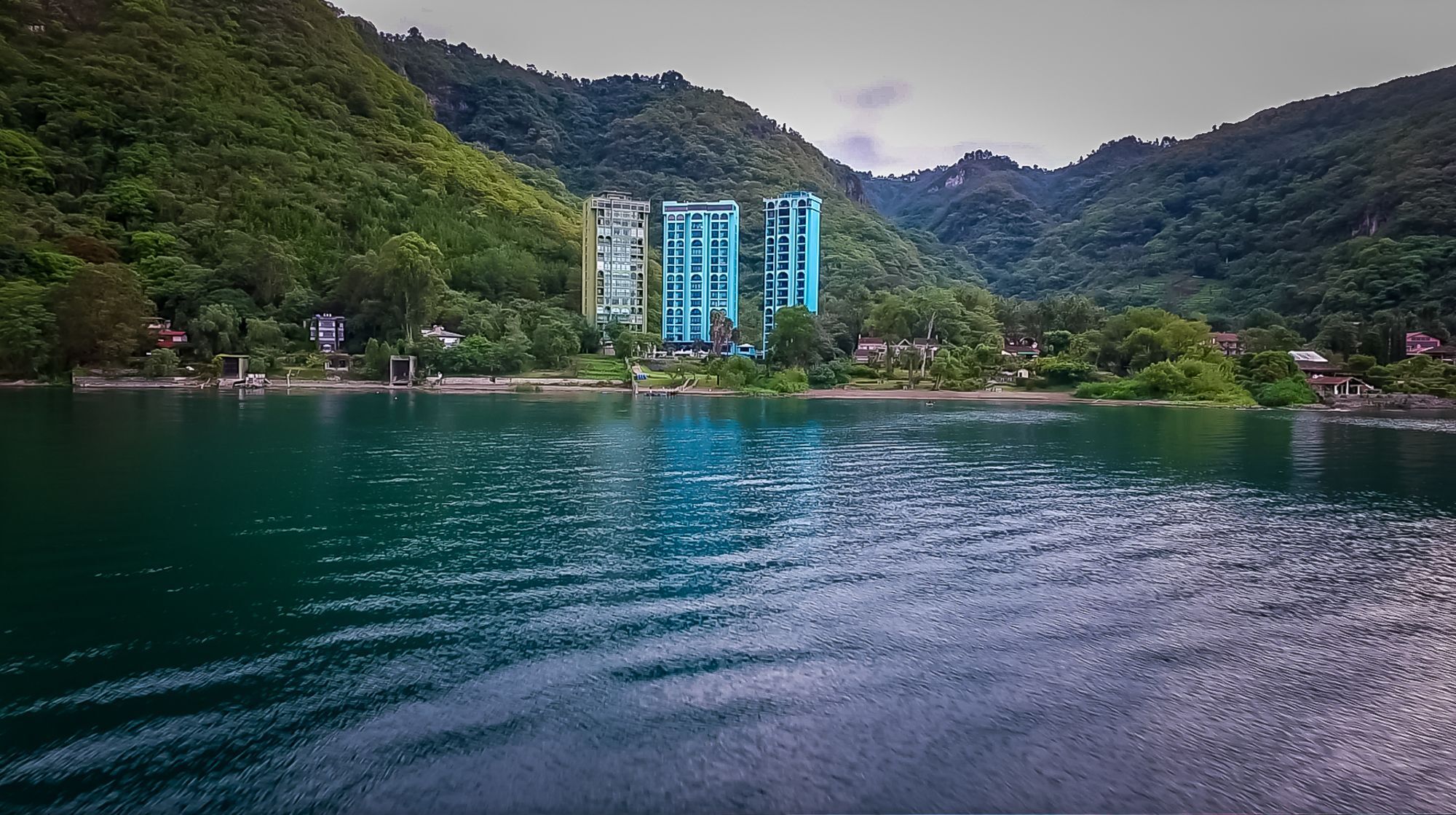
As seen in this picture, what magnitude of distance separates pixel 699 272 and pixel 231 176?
56659mm

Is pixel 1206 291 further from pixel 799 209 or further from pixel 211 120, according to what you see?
pixel 211 120

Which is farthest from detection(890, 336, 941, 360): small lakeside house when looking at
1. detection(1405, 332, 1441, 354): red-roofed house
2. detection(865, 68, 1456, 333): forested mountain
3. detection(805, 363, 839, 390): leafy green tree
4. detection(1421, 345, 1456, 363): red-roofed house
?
detection(865, 68, 1456, 333): forested mountain

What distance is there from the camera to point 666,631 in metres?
11.6

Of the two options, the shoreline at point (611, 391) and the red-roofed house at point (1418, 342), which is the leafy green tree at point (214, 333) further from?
the red-roofed house at point (1418, 342)

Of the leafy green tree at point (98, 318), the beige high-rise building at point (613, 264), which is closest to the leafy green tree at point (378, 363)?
the leafy green tree at point (98, 318)

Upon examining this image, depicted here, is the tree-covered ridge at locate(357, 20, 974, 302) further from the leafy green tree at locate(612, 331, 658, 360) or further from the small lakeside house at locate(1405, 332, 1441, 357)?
the small lakeside house at locate(1405, 332, 1441, 357)

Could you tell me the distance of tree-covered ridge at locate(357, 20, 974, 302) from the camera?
144 metres

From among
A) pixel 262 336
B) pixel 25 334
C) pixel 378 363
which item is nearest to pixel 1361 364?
pixel 378 363

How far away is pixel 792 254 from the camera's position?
4092 inches

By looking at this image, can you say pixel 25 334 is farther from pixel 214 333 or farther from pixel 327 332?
pixel 327 332

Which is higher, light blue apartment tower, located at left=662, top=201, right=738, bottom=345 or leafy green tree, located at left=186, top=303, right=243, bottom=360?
light blue apartment tower, located at left=662, top=201, right=738, bottom=345

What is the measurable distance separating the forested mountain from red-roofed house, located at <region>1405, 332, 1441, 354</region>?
7.42m

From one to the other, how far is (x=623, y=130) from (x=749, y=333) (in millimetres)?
91968

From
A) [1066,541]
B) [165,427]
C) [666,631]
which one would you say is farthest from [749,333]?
[666,631]
